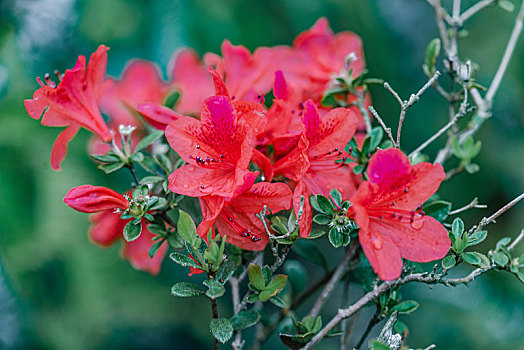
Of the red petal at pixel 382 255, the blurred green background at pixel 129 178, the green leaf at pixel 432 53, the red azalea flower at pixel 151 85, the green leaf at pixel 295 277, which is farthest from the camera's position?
the blurred green background at pixel 129 178

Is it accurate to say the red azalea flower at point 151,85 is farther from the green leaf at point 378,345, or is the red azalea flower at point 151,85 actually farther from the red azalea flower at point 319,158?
the green leaf at point 378,345

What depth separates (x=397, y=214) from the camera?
0.66 metres

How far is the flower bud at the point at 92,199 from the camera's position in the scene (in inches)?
24.5

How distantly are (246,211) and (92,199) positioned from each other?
0.65ft

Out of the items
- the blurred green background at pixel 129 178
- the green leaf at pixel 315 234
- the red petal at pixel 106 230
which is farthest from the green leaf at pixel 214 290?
the blurred green background at pixel 129 178

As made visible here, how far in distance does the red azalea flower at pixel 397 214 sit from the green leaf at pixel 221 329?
0.68ft

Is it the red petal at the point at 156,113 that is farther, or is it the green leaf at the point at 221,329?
the red petal at the point at 156,113

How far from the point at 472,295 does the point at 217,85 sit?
1150 millimetres

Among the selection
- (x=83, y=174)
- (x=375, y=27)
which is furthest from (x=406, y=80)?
(x=83, y=174)

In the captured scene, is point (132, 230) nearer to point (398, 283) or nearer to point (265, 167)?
point (265, 167)

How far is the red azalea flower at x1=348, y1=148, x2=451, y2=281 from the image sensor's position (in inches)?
23.0

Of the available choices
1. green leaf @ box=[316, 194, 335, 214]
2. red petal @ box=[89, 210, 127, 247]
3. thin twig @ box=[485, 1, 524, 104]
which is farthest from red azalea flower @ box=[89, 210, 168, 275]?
thin twig @ box=[485, 1, 524, 104]

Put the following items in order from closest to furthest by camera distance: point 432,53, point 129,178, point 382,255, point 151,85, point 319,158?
point 382,255 < point 319,158 < point 432,53 < point 151,85 < point 129,178

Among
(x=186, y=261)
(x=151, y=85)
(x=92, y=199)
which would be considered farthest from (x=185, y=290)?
(x=151, y=85)
